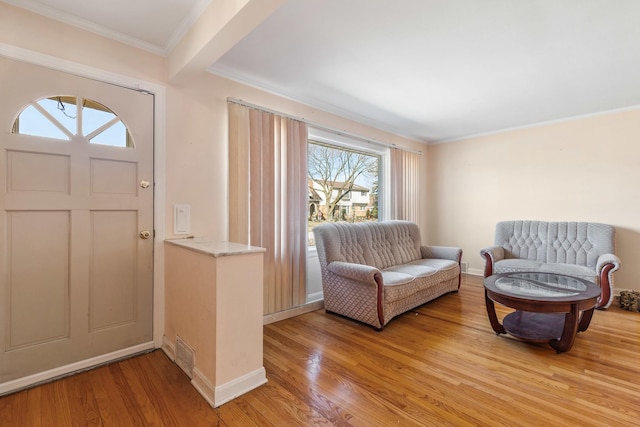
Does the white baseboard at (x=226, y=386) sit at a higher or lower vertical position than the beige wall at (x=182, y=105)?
lower

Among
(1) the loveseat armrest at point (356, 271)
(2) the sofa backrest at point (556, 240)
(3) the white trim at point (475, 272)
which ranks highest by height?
(2) the sofa backrest at point (556, 240)

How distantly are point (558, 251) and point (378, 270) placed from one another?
2985 mm

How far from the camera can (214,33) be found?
5.94 feet

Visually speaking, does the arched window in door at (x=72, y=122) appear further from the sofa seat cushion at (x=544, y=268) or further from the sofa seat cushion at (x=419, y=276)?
the sofa seat cushion at (x=544, y=268)

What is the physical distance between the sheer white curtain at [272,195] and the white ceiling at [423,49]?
48cm

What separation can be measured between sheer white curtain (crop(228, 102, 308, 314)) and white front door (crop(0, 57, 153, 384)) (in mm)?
765

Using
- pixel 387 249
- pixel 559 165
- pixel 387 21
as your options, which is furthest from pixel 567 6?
pixel 559 165

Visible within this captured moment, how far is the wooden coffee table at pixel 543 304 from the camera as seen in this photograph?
2.24 meters

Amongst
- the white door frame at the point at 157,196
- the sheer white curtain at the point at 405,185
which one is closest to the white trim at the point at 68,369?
the white door frame at the point at 157,196

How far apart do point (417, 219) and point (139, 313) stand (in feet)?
14.8

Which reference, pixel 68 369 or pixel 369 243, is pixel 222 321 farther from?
pixel 369 243

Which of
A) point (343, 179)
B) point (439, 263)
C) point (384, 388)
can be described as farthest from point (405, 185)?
point (384, 388)

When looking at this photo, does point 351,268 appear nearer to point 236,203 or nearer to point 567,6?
point 236,203

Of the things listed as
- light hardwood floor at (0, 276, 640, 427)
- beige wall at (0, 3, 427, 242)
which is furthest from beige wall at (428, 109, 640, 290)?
beige wall at (0, 3, 427, 242)
